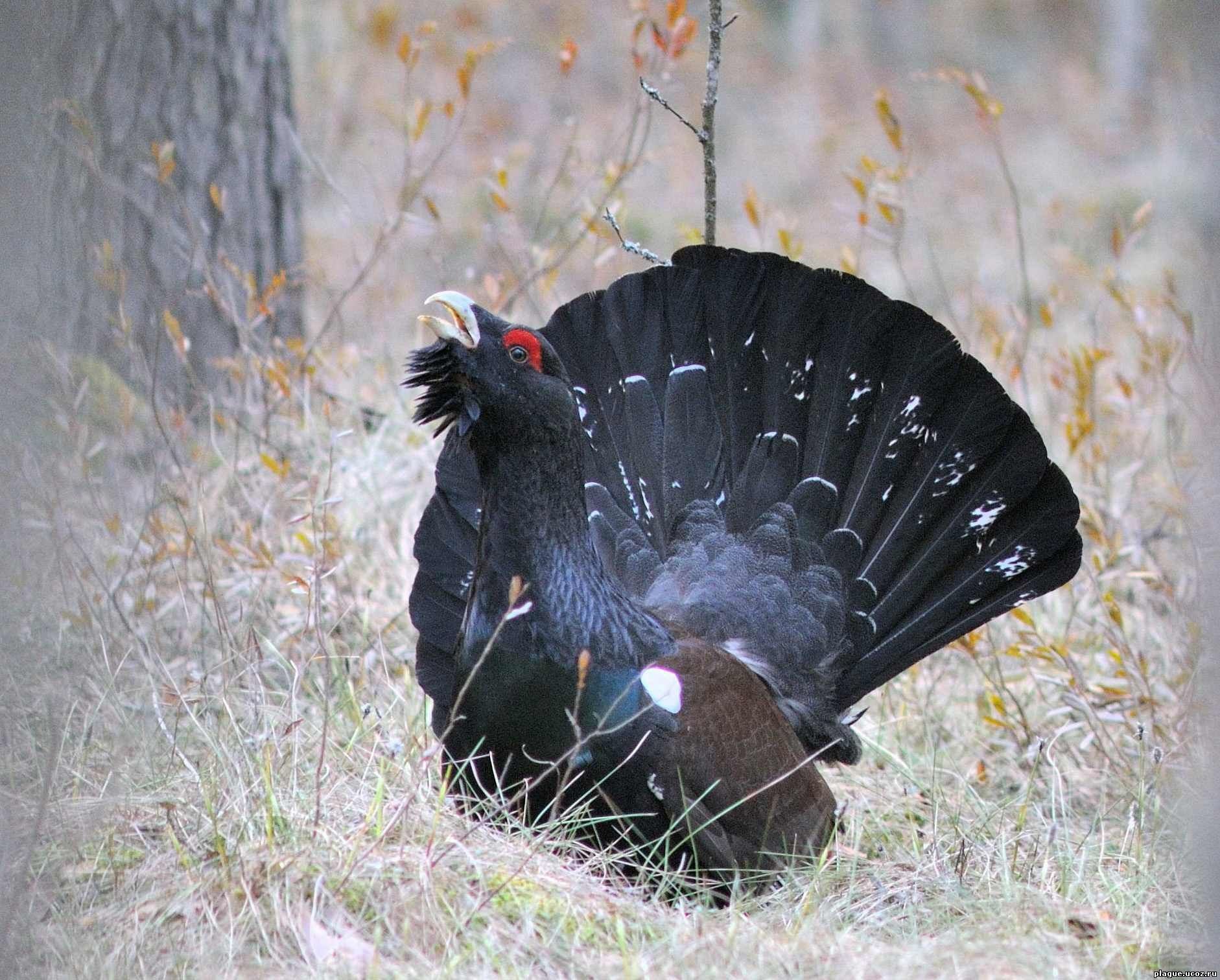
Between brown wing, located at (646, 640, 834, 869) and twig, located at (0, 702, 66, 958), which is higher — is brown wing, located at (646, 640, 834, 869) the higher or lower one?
the higher one

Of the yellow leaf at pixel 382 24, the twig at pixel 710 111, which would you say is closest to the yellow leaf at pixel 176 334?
the twig at pixel 710 111

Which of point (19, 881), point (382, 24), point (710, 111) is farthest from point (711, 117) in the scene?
point (382, 24)

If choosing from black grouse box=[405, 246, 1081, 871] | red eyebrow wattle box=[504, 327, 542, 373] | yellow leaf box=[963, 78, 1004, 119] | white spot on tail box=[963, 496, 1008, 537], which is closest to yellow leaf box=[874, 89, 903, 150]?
yellow leaf box=[963, 78, 1004, 119]

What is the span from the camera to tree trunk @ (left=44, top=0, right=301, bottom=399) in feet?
20.4

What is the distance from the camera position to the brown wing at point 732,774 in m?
3.84

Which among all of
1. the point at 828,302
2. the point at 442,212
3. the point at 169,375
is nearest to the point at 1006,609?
the point at 828,302

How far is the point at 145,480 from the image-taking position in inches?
233

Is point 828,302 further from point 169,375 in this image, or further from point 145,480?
point 169,375

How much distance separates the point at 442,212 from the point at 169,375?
22.2ft

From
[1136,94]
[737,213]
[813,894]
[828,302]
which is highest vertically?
[1136,94]

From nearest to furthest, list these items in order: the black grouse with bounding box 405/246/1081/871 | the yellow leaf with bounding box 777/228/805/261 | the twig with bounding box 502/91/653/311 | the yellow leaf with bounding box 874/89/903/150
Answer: the black grouse with bounding box 405/246/1081/871
the yellow leaf with bounding box 874/89/903/150
the yellow leaf with bounding box 777/228/805/261
the twig with bounding box 502/91/653/311

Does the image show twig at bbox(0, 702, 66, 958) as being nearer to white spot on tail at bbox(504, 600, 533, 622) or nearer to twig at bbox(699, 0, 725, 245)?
white spot on tail at bbox(504, 600, 533, 622)

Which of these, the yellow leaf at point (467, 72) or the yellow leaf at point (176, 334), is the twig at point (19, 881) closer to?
the yellow leaf at point (176, 334)

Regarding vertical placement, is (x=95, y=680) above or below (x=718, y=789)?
below
